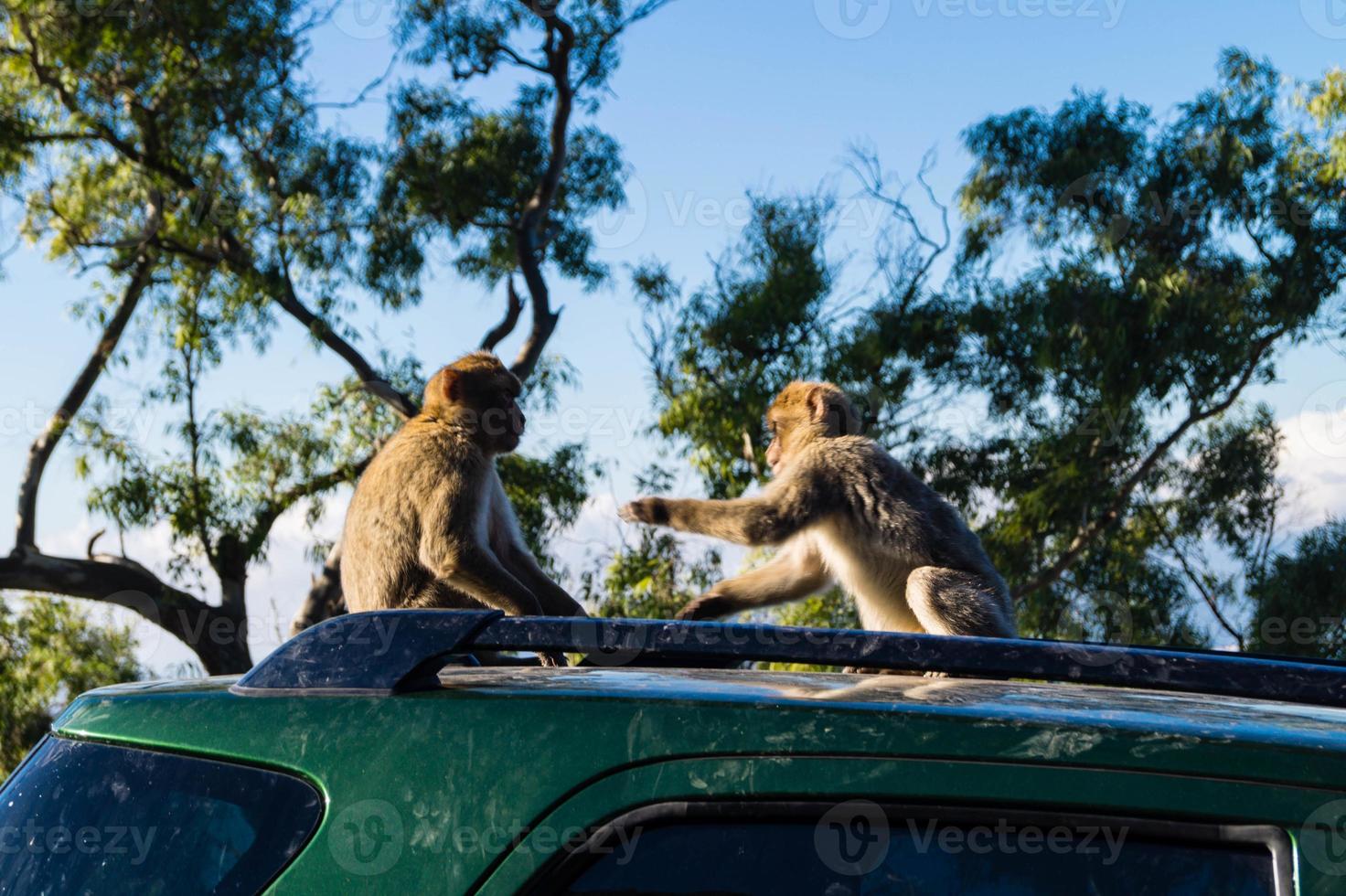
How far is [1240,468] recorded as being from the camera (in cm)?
1761

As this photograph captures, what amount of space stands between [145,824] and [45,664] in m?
17.1

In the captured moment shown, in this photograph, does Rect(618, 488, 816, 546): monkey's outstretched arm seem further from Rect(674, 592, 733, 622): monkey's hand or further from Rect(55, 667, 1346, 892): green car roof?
Rect(55, 667, 1346, 892): green car roof

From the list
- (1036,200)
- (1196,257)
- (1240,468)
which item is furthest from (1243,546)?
(1036,200)

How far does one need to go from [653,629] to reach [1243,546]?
58.2 ft

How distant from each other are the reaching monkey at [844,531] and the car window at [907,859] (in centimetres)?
403

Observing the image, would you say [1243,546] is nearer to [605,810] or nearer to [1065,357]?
[1065,357]

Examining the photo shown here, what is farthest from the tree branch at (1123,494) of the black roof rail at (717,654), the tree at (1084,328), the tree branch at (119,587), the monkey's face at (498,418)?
the black roof rail at (717,654)

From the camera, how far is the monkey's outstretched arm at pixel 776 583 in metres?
6.14

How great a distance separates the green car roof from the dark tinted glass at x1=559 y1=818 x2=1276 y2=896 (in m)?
0.03

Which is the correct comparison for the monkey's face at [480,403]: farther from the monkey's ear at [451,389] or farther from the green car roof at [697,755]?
the green car roof at [697,755]

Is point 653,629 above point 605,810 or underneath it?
above

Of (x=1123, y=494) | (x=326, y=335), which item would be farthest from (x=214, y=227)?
(x=1123, y=494)

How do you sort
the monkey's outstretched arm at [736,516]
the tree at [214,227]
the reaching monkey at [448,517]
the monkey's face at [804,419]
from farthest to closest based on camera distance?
the tree at [214,227] → the monkey's face at [804,419] → the monkey's outstretched arm at [736,516] → the reaching monkey at [448,517]

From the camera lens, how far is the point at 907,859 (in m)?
1.38
